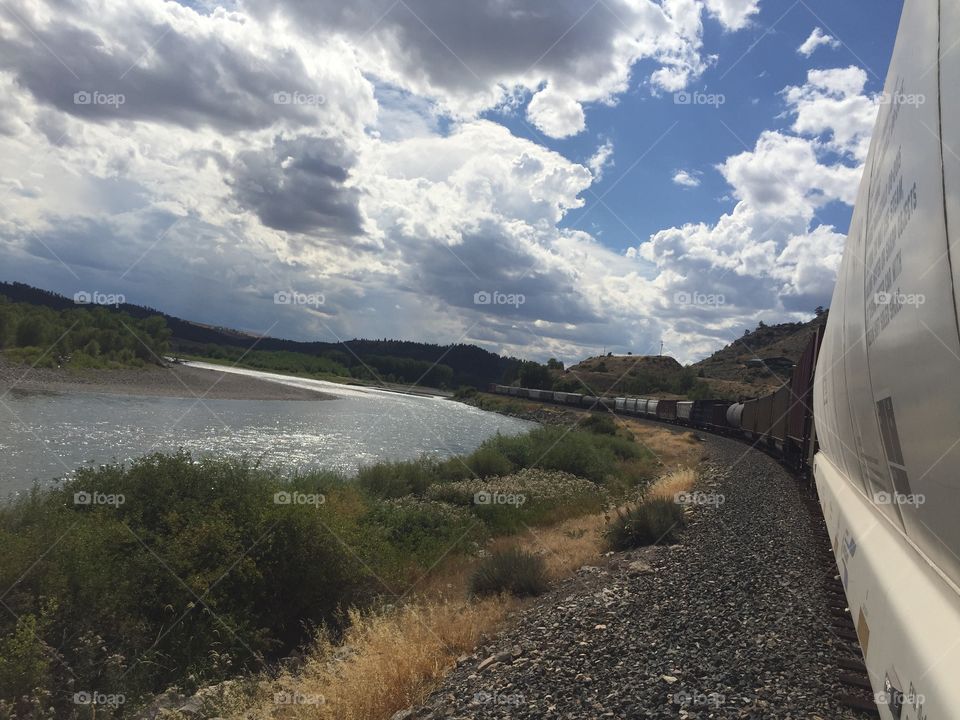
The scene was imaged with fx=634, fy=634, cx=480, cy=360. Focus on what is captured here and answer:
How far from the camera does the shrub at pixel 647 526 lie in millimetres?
11477

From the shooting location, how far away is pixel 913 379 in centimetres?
309

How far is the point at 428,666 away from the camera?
6559mm

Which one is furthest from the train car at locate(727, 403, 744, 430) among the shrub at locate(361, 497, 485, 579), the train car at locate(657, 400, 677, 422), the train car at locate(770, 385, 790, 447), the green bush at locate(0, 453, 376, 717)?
the green bush at locate(0, 453, 376, 717)

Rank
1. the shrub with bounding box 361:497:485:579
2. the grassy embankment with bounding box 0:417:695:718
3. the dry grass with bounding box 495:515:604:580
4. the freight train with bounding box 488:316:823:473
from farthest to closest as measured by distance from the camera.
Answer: the freight train with bounding box 488:316:823:473, the shrub with bounding box 361:497:485:579, the dry grass with bounding box 495:515:604:580, the grassy embankment with bounding box 0:417:695:718

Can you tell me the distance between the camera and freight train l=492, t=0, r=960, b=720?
265 centimetres

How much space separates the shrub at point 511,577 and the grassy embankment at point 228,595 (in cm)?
15

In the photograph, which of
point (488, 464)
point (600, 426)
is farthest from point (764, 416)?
point (600, 426)

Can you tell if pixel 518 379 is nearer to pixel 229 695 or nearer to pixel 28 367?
pixel 28 367

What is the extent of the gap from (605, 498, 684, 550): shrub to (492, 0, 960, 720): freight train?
5.83m

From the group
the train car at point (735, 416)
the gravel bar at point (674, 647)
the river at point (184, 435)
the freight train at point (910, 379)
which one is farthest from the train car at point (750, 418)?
the freight train at point (910, 379)

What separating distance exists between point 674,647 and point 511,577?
160 inches

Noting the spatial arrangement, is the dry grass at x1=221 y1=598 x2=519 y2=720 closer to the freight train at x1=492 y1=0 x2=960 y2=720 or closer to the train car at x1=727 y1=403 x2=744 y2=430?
the freight train at x1=492 y1=0 x2=960 y2=720

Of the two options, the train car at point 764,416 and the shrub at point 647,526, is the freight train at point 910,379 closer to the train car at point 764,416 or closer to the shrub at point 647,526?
the shrub at point 647,526

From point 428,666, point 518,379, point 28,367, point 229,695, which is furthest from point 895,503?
point 518,379
